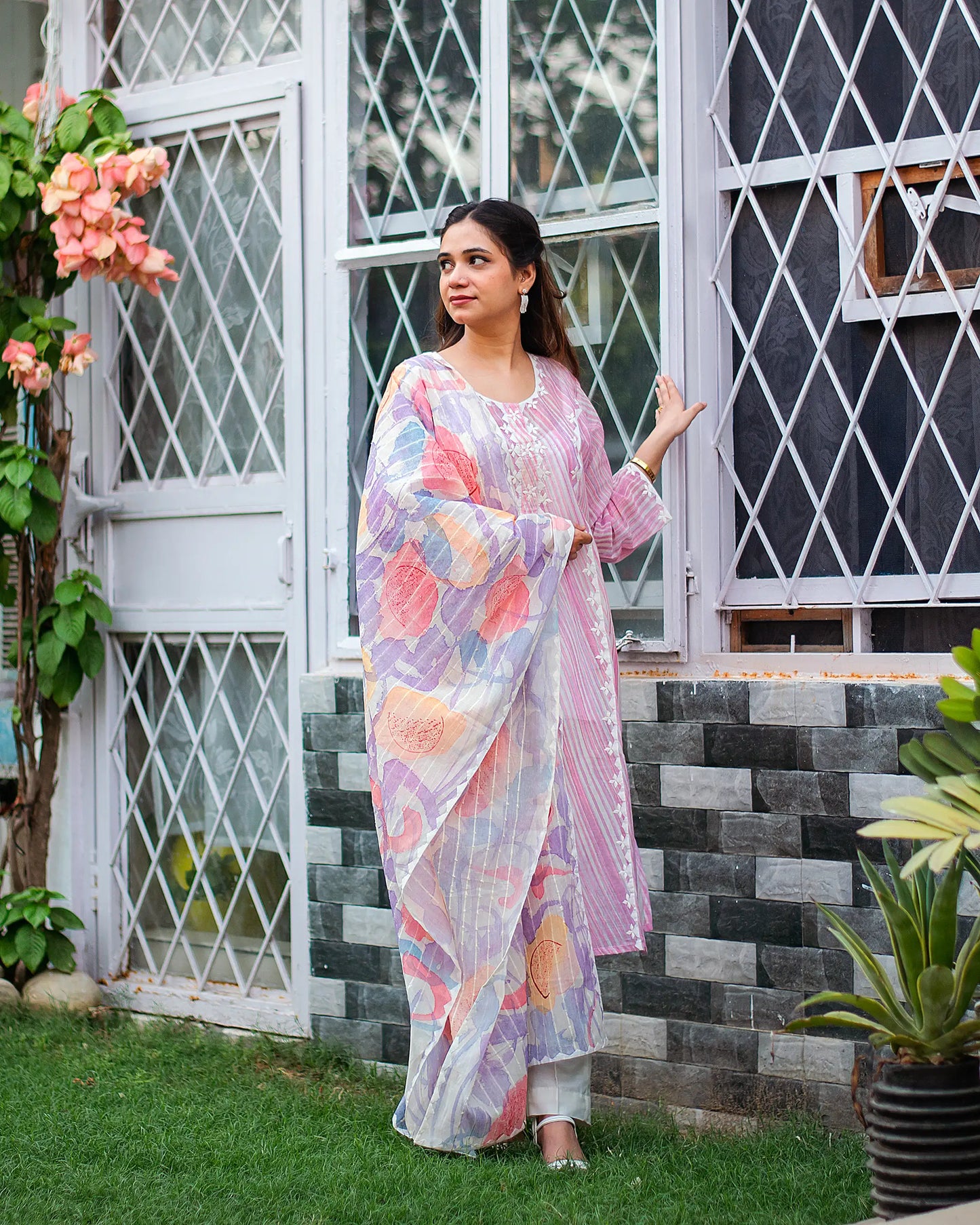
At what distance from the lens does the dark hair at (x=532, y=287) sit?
2809 millimetres

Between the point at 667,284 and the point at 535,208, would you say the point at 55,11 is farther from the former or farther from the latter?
the point at 667,284

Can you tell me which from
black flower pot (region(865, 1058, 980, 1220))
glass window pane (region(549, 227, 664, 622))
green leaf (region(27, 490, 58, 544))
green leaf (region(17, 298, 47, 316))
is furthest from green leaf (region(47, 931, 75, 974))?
black flower pot (region(865, 1058, 980, 1220))

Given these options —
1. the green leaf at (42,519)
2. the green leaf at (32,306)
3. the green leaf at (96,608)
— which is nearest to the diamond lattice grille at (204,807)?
the green leaf at (96,608)

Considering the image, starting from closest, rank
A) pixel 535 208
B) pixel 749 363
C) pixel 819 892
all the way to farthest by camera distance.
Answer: pixel 819 892 < pixel 749 363 < pixel 535 208

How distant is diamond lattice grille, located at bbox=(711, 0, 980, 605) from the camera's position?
111 inches

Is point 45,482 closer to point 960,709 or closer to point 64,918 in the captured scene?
point 64,918

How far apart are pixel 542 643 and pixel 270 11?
212 cm

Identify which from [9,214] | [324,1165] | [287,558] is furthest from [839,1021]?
[9,214]

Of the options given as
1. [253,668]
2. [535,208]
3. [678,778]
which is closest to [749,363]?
[535,208]

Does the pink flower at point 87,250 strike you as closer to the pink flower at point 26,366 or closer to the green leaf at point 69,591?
the pink flower at point 26,366

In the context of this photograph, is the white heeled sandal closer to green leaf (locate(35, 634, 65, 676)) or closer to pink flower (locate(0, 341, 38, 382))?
green leaf (locate(35, 634, 65, 676))

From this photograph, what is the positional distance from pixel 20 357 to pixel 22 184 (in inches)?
19.1

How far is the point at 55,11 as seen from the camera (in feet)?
13.5

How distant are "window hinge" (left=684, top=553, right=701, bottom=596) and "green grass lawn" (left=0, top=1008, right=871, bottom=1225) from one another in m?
1.09
